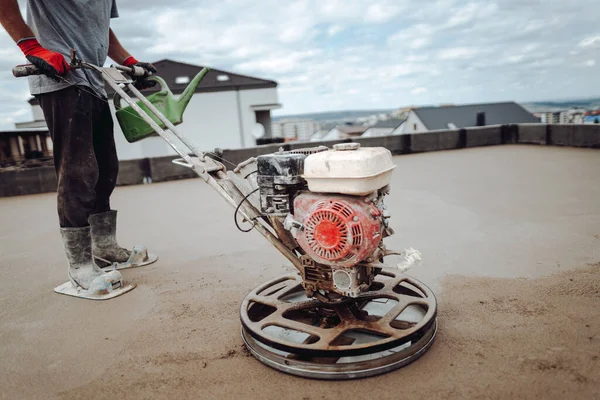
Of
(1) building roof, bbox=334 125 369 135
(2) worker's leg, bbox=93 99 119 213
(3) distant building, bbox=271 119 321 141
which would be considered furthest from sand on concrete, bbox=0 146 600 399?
(3) distant building, bbox=271 119 321 141

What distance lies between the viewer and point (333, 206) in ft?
5.30

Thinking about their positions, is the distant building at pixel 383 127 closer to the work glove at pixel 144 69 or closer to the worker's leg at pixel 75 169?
the work glove at pixel 144 69

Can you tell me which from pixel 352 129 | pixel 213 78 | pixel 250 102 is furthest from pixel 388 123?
pixel 213 78

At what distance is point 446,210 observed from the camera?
3.95m

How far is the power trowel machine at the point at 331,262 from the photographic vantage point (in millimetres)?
1593

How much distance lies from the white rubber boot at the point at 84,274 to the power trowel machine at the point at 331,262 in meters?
0.92

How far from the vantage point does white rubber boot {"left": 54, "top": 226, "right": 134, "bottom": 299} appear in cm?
249

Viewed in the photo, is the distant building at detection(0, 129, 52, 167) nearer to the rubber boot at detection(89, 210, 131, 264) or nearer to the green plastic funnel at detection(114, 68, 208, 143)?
the rubber boot at detection(89, 210, 131, 264)

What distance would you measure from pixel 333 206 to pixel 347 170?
0.15 meters

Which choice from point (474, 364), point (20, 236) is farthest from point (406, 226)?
→ point (20, 236)

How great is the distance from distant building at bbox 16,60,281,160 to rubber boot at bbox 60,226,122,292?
20.7 metres

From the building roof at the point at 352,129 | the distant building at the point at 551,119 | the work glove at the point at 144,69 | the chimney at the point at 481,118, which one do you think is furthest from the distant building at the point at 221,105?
the building roof at the point at 352,129

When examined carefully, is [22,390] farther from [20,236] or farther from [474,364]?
[20,236]

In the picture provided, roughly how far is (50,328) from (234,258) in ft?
3.91
